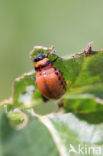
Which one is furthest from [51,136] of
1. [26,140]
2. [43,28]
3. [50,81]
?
[43,28]

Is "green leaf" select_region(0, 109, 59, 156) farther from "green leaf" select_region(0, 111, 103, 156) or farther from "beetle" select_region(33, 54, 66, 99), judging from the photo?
"beetle" select_region(33, 54, 66, 99)

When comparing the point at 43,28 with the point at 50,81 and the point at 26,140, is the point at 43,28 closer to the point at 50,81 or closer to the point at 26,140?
the point at 50,81

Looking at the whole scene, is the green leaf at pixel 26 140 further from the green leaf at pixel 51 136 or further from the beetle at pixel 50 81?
the beetle at pixel 50 81

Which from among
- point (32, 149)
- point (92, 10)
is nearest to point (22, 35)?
point (92, 10)

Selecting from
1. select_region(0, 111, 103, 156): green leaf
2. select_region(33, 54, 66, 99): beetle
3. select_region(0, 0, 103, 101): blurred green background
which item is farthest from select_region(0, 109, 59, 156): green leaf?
select_region(0, 0, 103, 101): blurred green background

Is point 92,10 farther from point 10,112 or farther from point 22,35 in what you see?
point 10,112

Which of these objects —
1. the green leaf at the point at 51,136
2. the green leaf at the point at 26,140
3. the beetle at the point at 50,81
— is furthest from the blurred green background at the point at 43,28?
the green leaf at the point at 26,140
